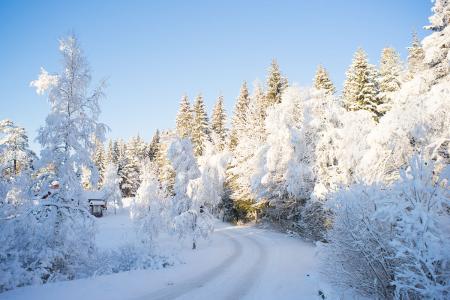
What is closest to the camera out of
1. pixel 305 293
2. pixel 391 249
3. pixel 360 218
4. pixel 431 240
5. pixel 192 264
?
pixel 431 240

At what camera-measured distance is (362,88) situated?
29.6 metres

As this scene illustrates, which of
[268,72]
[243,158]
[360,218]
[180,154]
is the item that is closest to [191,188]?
[180,154]

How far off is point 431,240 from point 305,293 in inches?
272

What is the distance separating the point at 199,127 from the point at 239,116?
8.27m

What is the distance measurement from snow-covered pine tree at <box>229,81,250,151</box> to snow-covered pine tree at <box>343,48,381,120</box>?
15.5 m

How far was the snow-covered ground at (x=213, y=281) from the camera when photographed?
10.5 m

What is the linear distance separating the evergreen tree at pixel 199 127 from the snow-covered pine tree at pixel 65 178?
1308 inches

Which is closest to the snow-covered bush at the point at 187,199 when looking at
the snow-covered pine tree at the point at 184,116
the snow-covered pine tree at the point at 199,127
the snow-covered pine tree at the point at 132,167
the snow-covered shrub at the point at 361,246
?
the snow-covered shrub at the point at 361,246

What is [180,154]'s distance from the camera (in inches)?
927

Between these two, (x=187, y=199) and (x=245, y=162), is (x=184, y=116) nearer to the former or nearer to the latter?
(x=245, y=162)

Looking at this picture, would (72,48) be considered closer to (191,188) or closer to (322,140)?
(191,188)

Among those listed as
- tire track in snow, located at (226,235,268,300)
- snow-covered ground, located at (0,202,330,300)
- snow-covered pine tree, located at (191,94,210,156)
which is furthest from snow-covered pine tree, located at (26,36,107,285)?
snow-covered pine tree, located at (191,94,210,156)

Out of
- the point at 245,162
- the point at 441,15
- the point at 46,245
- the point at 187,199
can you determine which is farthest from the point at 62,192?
the point at 245,162

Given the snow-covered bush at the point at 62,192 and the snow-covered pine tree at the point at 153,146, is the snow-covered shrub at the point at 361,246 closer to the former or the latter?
the snow-covered bush at the point at 62,192
